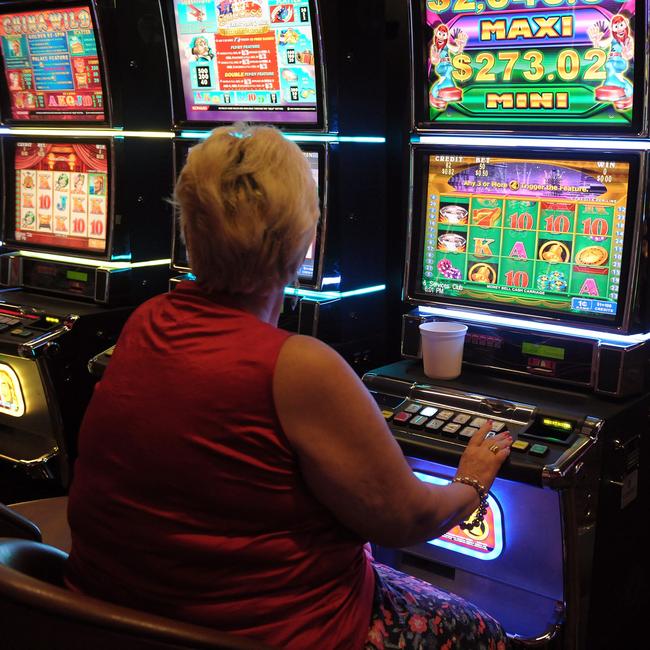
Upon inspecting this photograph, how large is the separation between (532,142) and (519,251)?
276mm

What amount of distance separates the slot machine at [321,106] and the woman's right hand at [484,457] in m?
0.91

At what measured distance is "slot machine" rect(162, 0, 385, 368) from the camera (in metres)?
2.58

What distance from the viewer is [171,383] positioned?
4.44 ft

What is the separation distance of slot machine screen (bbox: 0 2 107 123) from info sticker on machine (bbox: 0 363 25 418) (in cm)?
102

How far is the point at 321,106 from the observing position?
2.58m

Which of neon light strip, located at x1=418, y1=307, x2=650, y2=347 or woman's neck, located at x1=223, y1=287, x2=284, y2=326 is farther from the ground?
woman's neck, located at x1=223, y1=287, x2=284, y2=326

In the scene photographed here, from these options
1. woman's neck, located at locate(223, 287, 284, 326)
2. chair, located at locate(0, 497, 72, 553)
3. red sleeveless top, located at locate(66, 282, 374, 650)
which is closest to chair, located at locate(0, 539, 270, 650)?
red sleeveless top, located at locate(66, 282, 374, 650)

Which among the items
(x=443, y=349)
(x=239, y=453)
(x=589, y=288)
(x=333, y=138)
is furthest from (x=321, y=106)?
(x=239, y=453)

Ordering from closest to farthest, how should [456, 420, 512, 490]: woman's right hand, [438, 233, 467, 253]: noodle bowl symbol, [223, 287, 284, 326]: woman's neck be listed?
[223, 287, 284, 326]: woman's neck → [456, 420, 512, 490]: woman's right hand → [438, 233, 467, 253]: noodle bowl symbol

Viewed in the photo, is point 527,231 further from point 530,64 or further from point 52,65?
point 52,65

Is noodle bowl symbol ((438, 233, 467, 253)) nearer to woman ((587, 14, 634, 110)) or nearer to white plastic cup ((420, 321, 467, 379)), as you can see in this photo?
white plastic cup ((420, 321, 467, 379))

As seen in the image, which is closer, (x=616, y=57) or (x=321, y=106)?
(x=616, y=57)

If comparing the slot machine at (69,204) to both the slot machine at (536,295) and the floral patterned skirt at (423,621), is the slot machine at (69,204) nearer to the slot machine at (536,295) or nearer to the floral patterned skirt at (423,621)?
the slot machine at (536,295)

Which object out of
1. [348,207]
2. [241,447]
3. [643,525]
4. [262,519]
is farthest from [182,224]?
[643,525]
